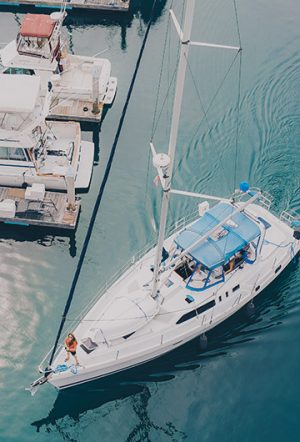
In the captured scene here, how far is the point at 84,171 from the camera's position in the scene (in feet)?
105

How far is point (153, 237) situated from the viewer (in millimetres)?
28969

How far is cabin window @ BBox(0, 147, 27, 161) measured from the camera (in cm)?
3008

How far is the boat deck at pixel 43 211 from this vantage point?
29.2 meters

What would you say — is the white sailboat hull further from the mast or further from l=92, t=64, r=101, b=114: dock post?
l=92, t=64, r=101, b=114: dock post

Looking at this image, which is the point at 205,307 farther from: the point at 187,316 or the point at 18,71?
the point at 18,71

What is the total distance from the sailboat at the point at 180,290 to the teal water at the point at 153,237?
1.33 metres

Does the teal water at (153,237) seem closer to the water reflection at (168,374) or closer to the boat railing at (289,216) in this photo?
the water reflection at (168,374)

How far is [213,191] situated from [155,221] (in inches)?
166

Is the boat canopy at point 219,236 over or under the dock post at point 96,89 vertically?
under

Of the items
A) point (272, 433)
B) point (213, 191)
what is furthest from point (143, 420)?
point (213, 191)

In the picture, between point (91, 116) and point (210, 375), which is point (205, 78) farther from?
point (210, 375)

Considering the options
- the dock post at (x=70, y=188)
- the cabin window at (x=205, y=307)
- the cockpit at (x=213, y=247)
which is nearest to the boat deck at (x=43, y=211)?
the dock post at (x=70, y=188)

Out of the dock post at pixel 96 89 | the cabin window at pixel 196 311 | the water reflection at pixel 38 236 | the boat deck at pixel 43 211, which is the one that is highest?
the dock post at pixel 96 89

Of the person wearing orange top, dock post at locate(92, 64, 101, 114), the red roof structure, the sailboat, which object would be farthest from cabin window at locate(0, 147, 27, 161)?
the person wearing orange top
